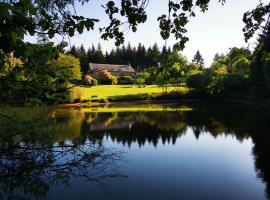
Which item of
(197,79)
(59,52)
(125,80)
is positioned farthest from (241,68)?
(125,80)

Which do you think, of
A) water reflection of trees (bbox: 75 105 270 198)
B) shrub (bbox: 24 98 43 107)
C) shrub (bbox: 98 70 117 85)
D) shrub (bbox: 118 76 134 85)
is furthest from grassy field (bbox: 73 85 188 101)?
shrub (bbox: 24 98 43 107)

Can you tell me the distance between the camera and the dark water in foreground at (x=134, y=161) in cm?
651

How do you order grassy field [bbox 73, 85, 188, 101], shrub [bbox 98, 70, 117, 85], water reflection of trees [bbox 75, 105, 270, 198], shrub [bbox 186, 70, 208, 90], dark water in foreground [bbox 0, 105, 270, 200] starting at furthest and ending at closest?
shrub [bbox 98, 70, 117, 85], shrub [bbox 186, 70, 208, 90], grassy field [bbox 73, 85, 188, 101], water reflection of trees [bbox 75, 105, 270, 198], dark water in foreground [bbox 0, 105, 270, 200]

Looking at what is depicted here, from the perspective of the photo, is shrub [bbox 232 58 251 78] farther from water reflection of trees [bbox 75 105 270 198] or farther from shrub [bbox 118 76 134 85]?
shrub [bbox 118 76 134 85]

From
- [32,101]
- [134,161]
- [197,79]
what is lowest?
[134,161]

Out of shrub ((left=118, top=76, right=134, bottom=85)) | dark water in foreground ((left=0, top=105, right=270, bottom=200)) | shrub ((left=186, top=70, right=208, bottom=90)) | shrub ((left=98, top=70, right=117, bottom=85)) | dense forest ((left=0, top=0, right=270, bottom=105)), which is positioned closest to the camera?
dense forest ((left=0, top=0, right=270, bottom=105))

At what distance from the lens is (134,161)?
647 inches

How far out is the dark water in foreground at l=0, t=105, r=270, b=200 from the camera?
21.4ft

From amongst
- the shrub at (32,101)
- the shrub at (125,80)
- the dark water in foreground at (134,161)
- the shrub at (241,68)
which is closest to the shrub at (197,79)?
the shrub at (125,80)

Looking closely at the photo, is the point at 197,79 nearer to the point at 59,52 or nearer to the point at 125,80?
the point at 125,80

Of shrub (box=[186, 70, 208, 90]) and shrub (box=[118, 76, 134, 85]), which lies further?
shrub (box=[118, 76, 134, 85])

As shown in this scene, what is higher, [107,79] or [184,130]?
[107,79]

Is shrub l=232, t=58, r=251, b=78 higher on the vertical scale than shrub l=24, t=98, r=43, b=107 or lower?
higher

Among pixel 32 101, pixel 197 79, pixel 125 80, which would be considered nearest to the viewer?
pixel 32 101
